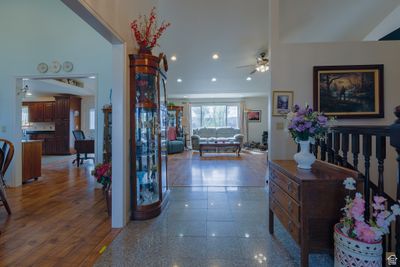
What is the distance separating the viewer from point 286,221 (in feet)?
6.14

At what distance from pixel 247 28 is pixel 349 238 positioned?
213 inches

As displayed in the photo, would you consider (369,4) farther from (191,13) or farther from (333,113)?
(191,13)

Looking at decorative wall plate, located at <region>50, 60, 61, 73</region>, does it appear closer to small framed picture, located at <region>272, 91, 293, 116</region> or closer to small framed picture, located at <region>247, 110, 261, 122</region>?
small framed picture, located at <region>272, 91, 293, 116</region>

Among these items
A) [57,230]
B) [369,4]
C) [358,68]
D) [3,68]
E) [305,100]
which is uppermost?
[369,4]

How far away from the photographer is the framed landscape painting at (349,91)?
130 inches

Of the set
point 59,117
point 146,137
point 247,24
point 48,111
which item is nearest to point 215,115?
point 247,24

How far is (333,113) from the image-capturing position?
10.9ft

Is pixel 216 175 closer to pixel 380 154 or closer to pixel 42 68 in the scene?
pixel 380 154

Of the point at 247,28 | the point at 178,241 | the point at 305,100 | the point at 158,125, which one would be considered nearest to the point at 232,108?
the point at 247,28

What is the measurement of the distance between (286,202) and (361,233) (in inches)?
23.0

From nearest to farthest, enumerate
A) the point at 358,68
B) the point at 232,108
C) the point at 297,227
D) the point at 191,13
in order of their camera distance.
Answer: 1. the point at 297,227
2. the point at 358,68
3. the point at 191,13
4. the point at 232,108

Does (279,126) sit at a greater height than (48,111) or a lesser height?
lesser

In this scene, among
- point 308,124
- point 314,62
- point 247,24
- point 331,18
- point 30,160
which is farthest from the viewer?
point 247,24

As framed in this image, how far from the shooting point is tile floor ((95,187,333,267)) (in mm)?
1876
